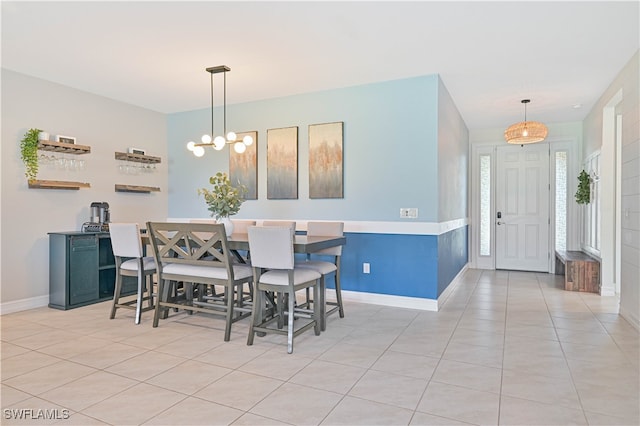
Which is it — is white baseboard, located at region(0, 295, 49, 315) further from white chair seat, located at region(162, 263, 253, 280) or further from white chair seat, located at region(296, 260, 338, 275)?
white chair seat, located at region(296, 260, 338, 275)

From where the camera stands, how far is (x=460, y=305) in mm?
4324

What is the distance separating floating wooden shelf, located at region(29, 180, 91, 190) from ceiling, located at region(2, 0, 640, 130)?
1151 millimetres

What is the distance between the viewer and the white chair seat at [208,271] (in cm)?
325

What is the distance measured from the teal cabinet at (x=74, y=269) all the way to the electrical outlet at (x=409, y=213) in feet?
11.2

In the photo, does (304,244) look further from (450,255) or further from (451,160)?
(451,160)

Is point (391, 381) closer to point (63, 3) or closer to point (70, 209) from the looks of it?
point (63, 3)

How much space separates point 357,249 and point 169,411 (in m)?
2.87

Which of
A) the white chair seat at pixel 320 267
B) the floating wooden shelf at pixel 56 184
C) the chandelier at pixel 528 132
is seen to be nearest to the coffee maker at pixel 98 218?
the floating wooden shelf at pixel 56 184

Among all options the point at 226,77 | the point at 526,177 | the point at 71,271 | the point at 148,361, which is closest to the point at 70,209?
the point at 71,271

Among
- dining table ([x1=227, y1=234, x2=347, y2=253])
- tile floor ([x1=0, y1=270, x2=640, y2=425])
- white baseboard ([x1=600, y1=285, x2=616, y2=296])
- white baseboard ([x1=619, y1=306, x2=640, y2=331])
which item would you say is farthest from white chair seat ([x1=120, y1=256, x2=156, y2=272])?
white baseboard ([x1=600, y1=285, x2=616, y2=296])

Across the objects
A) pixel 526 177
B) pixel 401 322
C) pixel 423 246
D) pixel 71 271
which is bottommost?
pixel 401 322

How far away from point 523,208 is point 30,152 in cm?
712

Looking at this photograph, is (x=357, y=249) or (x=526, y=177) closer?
(x=357, y=249)

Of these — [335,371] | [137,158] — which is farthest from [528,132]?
[137,158]
